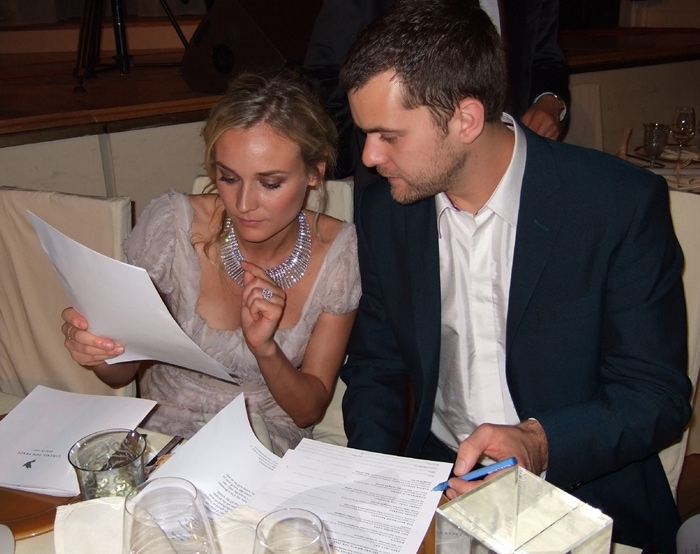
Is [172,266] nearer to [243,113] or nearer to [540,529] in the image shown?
[243,113]

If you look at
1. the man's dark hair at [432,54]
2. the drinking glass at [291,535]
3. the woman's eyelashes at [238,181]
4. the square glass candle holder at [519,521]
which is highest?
the man's dark hair at [432,54]

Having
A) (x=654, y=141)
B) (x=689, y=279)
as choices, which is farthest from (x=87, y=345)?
(x=654, y=141)

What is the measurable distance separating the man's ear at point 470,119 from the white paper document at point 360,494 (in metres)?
0.61

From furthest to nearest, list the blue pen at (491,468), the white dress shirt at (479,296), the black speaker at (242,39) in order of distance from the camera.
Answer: the black speaker at (242,39) → the white dress shirt at (479,296) → the blue pen at (491,468)

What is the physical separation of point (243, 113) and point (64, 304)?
67 centimetres

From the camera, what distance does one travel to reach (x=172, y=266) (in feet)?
5.52

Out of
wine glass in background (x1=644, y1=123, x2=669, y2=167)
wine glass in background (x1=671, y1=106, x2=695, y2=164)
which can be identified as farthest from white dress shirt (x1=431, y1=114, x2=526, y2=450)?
wine glass in background (x1=671, y1=106, x2=695, y2=164)

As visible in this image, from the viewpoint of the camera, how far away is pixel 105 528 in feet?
2.92

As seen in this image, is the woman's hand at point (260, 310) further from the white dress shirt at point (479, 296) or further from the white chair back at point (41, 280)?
the white chair back at point (41, 280)

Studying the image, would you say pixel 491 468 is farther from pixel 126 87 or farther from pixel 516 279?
pixel 126 87

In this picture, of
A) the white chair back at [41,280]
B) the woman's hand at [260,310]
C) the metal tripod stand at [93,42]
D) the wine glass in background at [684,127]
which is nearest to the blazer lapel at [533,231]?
the woman's hand at [260,310]

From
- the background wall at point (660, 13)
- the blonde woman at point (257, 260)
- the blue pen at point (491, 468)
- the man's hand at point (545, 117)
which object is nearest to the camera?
the blue pen at point (491, 468)

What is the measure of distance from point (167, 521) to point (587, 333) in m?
0.84

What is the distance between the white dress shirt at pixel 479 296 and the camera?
136 cm
